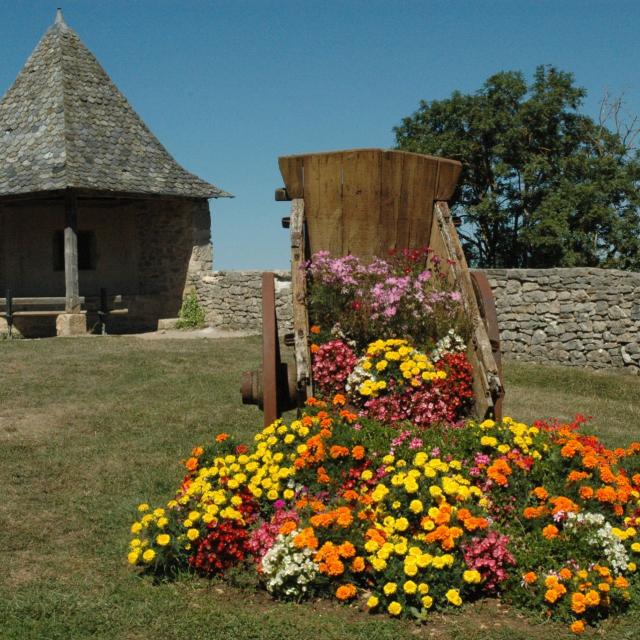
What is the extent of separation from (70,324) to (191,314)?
2878mm

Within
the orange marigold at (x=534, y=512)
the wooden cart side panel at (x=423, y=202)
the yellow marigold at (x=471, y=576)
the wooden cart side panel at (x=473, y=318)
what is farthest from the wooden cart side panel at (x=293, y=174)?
the yellow marigold at (x=471, y=576)

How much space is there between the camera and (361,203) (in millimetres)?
6480

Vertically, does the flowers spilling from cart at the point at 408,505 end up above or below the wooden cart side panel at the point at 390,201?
below

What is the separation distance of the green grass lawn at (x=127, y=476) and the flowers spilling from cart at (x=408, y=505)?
15 cm

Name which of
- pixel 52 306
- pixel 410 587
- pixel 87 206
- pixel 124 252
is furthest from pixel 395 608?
pixel 87 206

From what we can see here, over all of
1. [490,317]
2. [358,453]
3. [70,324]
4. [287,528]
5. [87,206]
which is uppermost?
[87,206]

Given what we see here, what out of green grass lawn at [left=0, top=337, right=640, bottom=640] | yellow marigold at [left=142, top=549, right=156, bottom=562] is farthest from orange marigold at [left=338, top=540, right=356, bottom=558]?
yellow marigold at [left=142, top=549, right=156, bottom=562]

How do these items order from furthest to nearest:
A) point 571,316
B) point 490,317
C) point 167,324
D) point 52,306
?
point 167,324
point 52,306
point 571,316
point 490,317

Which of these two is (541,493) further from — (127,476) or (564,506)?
(127,476)

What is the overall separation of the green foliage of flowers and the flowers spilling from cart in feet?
43.8

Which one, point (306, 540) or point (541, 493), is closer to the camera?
point (306, 540)

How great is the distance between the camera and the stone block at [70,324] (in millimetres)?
16953

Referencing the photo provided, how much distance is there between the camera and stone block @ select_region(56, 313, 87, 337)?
667 inches

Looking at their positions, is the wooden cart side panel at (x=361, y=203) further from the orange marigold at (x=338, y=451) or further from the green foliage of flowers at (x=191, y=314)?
the green foliage of flowers at (x=191, y=314)
